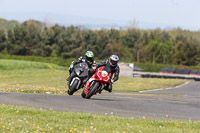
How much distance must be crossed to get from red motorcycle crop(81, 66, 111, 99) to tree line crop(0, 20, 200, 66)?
78.5 m

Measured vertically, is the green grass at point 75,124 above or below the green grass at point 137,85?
above

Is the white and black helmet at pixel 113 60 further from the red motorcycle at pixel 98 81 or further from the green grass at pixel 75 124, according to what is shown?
the green grass at pixel 75 124

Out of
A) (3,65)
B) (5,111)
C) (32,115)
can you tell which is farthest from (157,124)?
(3,65)

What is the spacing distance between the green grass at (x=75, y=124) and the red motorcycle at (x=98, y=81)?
4.97 m

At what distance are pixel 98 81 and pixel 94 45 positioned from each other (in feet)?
284

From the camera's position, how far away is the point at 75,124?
363 inches

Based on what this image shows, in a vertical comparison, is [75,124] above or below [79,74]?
below

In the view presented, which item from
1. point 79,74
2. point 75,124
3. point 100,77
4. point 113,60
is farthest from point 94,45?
point 75,124

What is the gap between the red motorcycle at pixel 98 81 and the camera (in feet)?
50.8

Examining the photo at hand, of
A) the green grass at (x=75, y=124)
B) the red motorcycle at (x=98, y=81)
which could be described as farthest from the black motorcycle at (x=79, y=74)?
the green grass at (x=75, y=124)

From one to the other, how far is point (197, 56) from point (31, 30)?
43.8 metres

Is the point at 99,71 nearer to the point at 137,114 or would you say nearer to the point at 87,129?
the point at 137,114

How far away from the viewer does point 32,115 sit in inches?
402

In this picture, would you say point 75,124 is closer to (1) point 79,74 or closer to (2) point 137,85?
(1) point 79,74
